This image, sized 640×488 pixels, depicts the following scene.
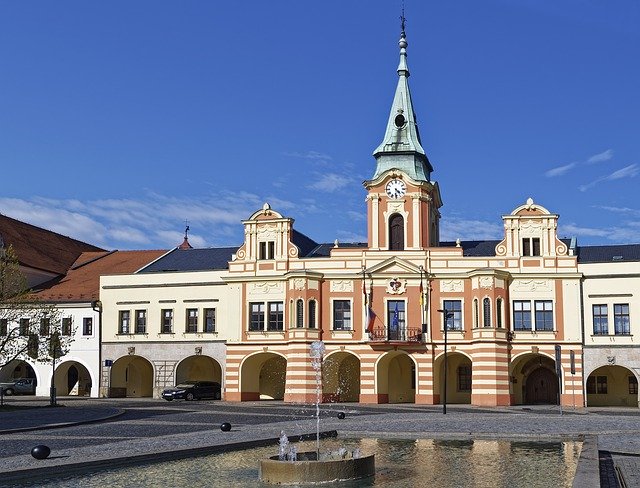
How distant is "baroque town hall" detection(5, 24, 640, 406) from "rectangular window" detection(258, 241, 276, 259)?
70mm

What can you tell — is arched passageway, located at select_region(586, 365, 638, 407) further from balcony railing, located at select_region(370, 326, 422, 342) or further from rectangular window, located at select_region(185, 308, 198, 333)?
rectangular window, located at select_region(185, 308, 198, 333)

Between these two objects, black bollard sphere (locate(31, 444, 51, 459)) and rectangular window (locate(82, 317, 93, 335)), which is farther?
rectangular window (locate(82, 317, 93, 335))

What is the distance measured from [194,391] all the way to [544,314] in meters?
22.1

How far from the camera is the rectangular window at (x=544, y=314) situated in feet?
181

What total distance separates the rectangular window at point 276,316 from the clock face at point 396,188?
32.5 feet

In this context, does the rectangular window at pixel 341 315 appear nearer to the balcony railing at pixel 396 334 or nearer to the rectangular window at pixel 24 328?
the balcony railing at pixel 396 334

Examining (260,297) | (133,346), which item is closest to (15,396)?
(133,346)

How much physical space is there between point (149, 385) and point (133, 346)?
4649 mm

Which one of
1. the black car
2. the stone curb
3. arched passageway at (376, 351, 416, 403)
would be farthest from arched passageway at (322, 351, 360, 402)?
the stone curb

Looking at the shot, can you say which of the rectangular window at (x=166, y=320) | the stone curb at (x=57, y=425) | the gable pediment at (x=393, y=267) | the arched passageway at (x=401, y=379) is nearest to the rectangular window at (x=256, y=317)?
the rectangular window at (x=166, y=320)

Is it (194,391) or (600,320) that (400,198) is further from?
(194,391)

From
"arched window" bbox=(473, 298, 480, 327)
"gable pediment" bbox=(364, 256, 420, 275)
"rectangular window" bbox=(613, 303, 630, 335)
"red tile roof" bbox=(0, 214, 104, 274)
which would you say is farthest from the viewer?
"red tile roof" bbox=(0, 214, 104, 274)

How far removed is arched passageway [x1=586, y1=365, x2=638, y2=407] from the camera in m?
56.1

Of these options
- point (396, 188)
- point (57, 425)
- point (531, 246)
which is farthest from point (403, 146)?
point (57, 425)
